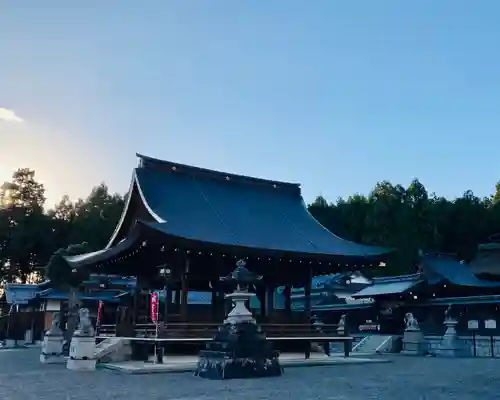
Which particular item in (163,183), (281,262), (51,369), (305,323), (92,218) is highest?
(92,218)

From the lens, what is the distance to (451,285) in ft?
115

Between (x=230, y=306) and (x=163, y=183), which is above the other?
(x=163, y=183)

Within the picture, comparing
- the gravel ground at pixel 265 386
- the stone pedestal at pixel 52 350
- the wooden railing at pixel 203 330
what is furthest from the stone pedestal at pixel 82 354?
the stone pedestal at pixel 52 350

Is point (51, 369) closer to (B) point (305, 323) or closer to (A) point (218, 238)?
(A) point (218, 238)

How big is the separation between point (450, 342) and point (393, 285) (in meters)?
7.45

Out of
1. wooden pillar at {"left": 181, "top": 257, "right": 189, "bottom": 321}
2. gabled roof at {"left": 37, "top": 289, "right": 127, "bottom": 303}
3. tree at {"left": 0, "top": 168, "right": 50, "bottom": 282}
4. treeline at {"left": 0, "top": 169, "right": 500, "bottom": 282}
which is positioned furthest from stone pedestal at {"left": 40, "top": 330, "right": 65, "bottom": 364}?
tree at {"left": 0, "top": 168, "right": 50, "bottom": 282}

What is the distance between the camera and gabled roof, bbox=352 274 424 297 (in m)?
34.6

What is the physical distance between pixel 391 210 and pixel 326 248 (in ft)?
133

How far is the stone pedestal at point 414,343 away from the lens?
2978cm

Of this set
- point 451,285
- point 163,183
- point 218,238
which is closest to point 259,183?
point 163,183

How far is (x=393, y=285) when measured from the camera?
119 ft

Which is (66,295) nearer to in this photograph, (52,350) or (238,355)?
(52,350)

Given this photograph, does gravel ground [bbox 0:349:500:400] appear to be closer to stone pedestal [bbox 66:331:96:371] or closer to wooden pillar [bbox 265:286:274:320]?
stone pedestal [bbox 66:331:96:371]

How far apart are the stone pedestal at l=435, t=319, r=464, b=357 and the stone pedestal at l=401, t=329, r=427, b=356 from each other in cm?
79
